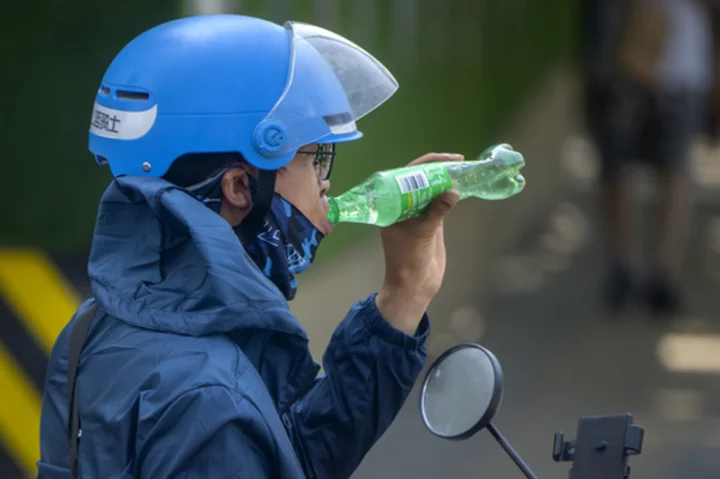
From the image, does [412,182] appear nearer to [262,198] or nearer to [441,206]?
[441,206]

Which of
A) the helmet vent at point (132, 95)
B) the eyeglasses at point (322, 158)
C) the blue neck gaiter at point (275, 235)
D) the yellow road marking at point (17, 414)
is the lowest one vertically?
the yellow road marking at point (17, 414)

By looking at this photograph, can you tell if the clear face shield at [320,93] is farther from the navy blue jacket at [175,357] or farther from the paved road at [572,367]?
the paved road at [572,367]

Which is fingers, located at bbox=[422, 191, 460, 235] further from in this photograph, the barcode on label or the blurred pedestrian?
the blurred pedestrian

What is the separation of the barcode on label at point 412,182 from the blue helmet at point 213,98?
0.62ft

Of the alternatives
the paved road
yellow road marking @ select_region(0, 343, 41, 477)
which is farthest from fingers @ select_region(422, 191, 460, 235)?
the paved road

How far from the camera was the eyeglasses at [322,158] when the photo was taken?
2.51 meters

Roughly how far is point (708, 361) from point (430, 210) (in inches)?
178

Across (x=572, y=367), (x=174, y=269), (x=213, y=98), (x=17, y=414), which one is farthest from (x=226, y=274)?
(x=572, y=367)

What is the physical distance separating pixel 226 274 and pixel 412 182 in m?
0.63

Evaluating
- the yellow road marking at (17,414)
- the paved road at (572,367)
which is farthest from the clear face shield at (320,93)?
the paved road at (572,367)

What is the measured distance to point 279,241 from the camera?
2.46m

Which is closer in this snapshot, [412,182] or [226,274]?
[226,274]

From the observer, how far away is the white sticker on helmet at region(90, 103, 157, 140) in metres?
2.40

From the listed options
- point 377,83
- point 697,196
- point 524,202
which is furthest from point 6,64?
point 697,196
